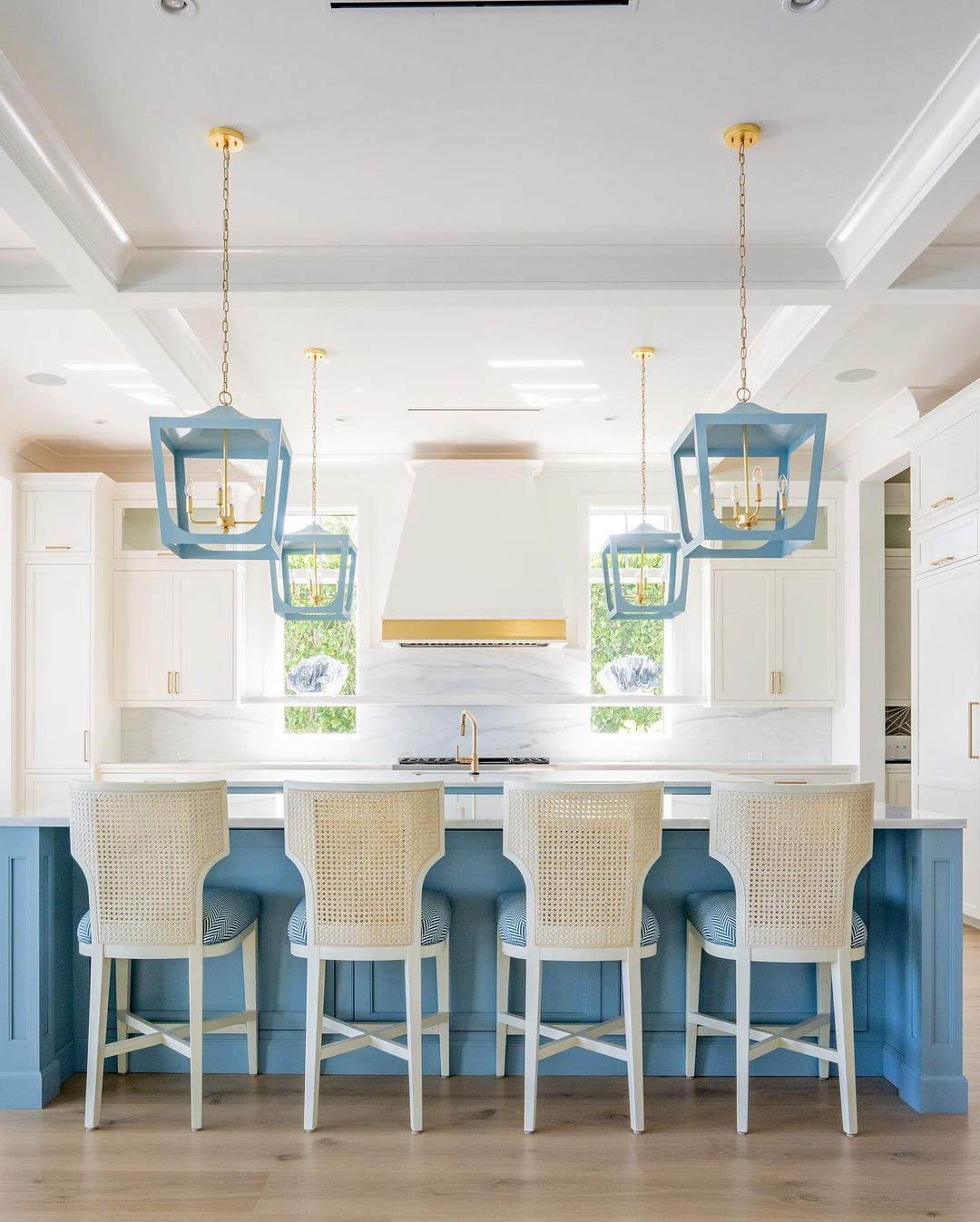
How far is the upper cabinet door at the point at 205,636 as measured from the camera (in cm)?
643

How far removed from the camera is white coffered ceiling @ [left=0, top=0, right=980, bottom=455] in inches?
95.7

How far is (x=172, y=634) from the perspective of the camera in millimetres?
6449

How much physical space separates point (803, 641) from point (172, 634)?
13.1 feet

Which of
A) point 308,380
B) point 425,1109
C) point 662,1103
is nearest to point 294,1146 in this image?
point 425,1109

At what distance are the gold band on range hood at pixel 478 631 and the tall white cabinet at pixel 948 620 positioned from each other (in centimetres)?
203

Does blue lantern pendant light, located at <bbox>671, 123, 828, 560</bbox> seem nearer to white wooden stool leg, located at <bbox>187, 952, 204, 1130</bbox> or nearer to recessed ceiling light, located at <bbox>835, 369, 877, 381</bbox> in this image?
white wooden stool leg, located at <bbox>187, 952, 204, 1130</bbox>

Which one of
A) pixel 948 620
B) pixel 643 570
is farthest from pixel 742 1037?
pixel 948 620

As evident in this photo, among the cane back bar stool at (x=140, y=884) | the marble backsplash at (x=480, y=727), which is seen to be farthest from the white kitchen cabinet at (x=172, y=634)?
the cane back bar stool at (x=140, y=884)

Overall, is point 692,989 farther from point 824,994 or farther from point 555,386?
point 555,386

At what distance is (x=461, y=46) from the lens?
2434 mm

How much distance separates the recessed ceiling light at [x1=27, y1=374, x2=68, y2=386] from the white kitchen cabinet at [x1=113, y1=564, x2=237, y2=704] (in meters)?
1.60

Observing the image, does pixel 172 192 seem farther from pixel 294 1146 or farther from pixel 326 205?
pixel 294 1146

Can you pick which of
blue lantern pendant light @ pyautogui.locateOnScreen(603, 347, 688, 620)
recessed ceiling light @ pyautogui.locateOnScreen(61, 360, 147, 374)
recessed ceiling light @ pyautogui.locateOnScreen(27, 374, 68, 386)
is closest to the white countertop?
blue lantern pendant light @ pyautogui.locateOnScreen(603, 347, 688, 620)

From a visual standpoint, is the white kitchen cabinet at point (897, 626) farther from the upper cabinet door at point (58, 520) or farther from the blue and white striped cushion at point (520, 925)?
the upper cabinet door at point (58, 520)
